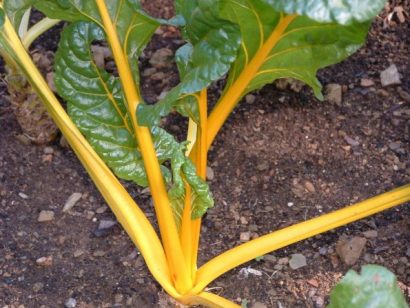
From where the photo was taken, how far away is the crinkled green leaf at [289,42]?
1261 millimetres

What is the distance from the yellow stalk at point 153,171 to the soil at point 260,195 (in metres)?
0.13

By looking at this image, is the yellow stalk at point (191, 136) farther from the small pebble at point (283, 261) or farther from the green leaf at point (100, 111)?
the small pebble at point (283, 261)

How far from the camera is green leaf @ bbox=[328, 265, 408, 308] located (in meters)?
0.98

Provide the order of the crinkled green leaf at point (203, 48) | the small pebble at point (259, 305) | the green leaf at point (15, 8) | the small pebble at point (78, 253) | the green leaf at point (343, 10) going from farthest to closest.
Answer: the small pebble at point (78, 253), the small pebble at point (259, 305), the green leaf at point (15, 8), the crinkled green leaf at point (203, 48), the green leaf at point (343, 10)

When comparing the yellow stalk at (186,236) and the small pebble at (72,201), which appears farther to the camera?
the small pebble at (72,201)

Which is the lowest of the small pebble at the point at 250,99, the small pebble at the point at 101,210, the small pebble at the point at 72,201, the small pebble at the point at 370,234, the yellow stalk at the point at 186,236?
the small pebble at the point at 370,234

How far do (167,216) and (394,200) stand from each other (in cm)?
41

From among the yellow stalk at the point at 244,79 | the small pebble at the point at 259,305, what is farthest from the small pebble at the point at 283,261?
the yellow stalk at the point at 244,79

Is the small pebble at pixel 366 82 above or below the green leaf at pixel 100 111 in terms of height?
below

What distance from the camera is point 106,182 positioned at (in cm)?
146

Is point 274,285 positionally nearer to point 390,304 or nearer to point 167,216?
point 167,216

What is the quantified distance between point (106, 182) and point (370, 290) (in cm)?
63

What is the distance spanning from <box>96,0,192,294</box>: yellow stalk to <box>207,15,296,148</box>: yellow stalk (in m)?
0.13

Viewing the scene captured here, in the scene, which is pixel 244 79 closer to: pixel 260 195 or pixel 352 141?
pixel 260 195
